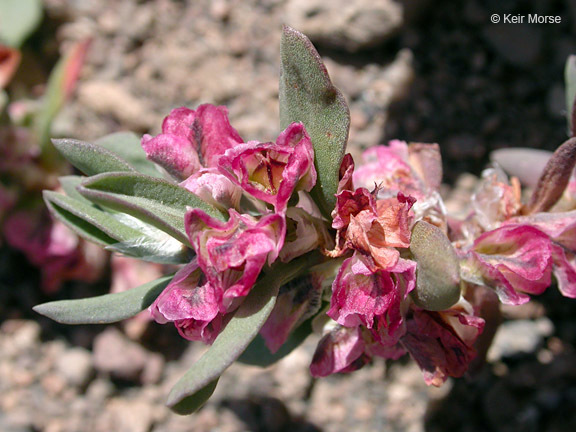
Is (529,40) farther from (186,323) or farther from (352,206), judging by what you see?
(186,323)

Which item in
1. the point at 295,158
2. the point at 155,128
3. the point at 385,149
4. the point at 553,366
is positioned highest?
the point at 295,158

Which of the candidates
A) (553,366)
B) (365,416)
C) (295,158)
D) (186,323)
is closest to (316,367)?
(186,323)

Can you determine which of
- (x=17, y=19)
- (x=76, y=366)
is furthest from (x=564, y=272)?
(x=17, y=19)

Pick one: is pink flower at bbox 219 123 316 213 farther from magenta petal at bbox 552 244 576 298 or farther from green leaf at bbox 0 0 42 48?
green leaf at bbox 0 0 42 48

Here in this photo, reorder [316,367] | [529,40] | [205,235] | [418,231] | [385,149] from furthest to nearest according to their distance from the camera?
[529,40] < [385,149] < [316,367] < [418,231] < [205,235]

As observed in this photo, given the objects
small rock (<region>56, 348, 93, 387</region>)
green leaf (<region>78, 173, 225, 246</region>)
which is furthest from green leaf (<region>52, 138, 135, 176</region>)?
small rock (<region>56, 348, 93, 387</region>)

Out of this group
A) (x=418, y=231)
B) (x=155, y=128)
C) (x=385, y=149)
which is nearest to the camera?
(x=418, y=231)

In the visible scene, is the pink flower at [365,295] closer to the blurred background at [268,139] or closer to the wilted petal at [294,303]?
the wilted petal at [294,303]

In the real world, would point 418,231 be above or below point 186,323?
above

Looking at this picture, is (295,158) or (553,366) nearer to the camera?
(295,158)

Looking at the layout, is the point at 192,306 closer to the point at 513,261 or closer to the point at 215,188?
the point at 215,188
